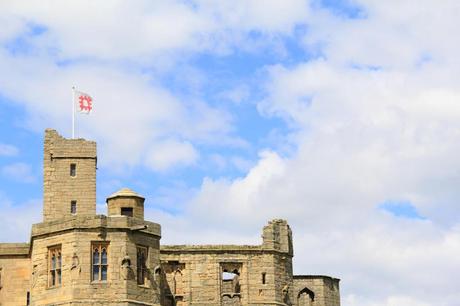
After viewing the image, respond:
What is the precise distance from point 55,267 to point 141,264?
A: 13.0ft

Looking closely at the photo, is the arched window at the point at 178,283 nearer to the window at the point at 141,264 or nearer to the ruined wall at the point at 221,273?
the ruined wall at the point at 221,273

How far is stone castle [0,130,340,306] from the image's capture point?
46438mm

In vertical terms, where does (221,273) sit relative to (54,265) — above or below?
above

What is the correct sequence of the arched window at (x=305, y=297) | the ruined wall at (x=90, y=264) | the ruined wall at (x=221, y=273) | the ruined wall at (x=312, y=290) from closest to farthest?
the ruined wall at (x=90, y=264) < the ruined wall at (x=221, y=273) < the ruined wall at (x=312, y=290) < the arched window at (x=305, y=297)

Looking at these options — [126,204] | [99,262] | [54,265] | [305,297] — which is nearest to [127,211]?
[126,204]

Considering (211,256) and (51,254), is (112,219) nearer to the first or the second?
(51,254)

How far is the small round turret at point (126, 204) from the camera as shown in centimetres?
5647

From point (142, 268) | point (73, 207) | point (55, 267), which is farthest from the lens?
point (73, 207)

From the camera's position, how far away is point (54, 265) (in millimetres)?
47438

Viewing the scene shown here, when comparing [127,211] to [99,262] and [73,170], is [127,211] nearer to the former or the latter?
[73,170]

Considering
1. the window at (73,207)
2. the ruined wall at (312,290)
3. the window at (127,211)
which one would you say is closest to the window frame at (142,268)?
the window at (127,211)

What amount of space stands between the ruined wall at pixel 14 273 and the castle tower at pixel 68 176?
17.9ft

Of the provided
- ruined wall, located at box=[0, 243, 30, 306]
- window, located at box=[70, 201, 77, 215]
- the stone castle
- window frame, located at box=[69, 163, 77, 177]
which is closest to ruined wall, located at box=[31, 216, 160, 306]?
the stone castle

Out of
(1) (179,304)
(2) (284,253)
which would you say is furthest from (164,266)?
(2) (284,253)
